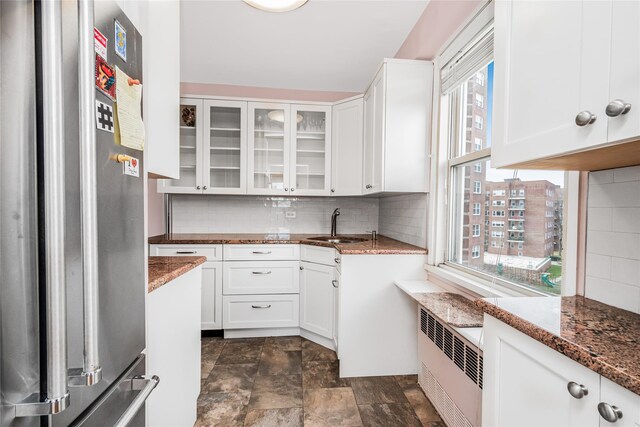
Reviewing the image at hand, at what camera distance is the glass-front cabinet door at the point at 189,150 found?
3.07m

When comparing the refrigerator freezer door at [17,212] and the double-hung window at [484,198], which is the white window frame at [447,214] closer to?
the double-hung window at [484,198]

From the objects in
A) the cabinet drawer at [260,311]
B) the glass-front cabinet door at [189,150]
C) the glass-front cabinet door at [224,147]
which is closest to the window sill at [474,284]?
the cabinet drawer at [260,311]

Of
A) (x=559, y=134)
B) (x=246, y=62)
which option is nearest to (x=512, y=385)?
(x=559, y=134)

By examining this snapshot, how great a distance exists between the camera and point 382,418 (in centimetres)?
177

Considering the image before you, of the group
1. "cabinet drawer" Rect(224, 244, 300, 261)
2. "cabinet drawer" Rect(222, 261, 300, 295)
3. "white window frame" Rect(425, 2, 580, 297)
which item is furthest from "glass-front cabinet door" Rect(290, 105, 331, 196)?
"white window frame" Rect(425, 2, 580, 297)

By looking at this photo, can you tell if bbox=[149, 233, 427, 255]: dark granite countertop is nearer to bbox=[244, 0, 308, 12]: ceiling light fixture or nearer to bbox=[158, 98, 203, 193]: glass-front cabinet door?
bbox=[158, 98, 203, 193]: glass-front cabinet door

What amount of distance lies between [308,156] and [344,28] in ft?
4.08

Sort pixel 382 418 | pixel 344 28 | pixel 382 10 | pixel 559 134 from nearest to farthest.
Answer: pixel 559 134, pixel 382 418, pixel 382 10, pixel 344 28

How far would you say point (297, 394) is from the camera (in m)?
2.00

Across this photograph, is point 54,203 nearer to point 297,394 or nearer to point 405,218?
point 297,394

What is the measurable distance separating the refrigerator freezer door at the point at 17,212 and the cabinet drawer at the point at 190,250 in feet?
7.64

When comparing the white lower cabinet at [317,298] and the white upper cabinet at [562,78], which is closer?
the white upper cabinet at [562,78]

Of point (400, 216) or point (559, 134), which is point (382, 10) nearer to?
point (400, 216)

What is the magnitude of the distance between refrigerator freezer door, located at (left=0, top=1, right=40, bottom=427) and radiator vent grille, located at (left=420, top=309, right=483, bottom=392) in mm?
1551
